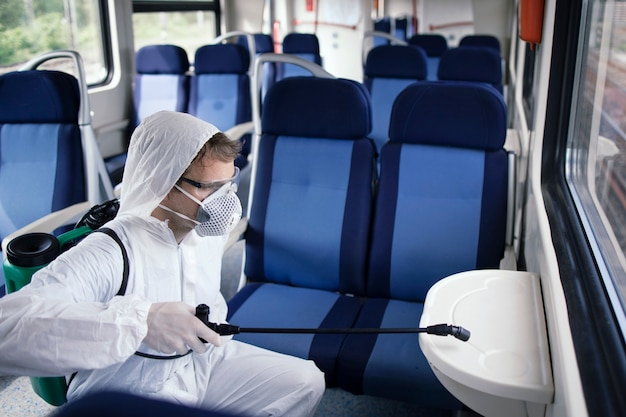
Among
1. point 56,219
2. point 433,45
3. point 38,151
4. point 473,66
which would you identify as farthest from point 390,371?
point 433,45

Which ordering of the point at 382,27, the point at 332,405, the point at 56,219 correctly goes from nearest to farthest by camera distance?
the point at 332,405 → the point at 56,219 → the point at 382,27

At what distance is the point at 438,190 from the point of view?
6.32ft

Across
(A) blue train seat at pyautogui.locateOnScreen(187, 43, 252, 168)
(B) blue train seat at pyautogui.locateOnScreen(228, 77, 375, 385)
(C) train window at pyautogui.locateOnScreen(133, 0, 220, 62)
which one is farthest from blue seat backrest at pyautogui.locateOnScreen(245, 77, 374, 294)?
(C) train window at pyautogui.locateOnScreen(133, 0, 220, 62)

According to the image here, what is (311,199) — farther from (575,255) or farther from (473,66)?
(473,66)

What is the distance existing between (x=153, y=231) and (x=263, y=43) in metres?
4.98

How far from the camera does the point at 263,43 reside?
19.6 feet

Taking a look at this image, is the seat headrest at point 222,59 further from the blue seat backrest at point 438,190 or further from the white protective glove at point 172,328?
the white protective glove at point 172,328

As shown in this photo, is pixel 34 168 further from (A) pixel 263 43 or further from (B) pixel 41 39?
(A) pixel 263 43

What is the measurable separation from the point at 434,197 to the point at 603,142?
543mm

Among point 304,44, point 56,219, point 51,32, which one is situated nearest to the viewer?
point 56,219

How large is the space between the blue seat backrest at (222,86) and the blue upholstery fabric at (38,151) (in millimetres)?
1804

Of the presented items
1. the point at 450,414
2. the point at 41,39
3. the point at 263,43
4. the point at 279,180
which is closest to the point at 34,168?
the point at 279,180

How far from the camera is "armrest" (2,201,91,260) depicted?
6.68ft

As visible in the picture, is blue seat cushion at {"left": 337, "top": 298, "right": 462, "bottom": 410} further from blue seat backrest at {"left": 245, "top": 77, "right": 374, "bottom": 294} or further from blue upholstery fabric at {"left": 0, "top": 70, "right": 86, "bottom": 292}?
blue upholstery fabric at {"left": 0, "top": 70, "right": 86, "bottom": 292}
